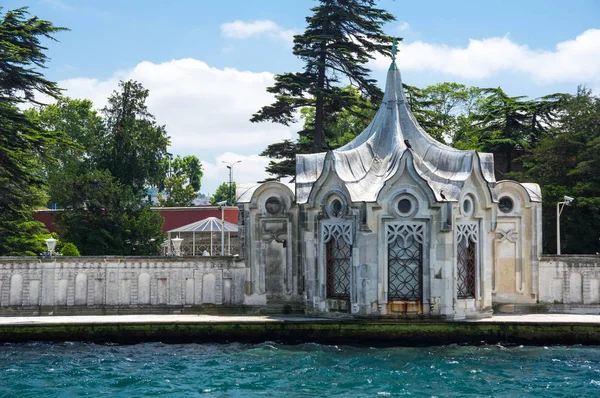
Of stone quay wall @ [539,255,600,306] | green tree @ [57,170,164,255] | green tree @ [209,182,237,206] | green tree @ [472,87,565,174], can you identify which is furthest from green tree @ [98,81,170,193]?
green tree @ [209,182,237,206]

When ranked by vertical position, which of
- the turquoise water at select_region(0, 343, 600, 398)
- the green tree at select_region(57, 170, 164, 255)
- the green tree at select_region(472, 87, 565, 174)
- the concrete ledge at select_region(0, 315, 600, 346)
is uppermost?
the green tree at select_region(472, 87, 565, 174)

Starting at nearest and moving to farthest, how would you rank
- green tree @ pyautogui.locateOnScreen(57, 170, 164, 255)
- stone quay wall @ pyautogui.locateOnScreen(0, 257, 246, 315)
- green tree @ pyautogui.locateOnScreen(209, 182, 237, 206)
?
stone quay wall @ pyautogui.locateOnScreen(0, 257, 246, 315), green tree @ pyautogui.locateOnScreen(57, 170, 164, 255), green tree @ pyautogui.locateOnScreen(209, 182, 237, 206)

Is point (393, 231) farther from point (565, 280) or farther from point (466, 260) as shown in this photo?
point (565, 280)

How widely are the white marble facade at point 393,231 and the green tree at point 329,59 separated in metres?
13.4

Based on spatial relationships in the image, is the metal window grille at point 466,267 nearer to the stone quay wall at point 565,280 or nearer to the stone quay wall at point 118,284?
the stone quay wall at point 565,280

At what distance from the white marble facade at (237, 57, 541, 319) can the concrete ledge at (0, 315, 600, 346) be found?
71 centimetres

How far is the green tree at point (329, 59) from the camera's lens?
40.9 meters

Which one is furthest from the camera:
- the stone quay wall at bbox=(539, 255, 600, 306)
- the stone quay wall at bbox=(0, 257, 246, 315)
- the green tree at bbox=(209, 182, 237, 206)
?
the green tree at bbox=(209, 182, 237, 206)

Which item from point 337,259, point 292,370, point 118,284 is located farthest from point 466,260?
point 118,284

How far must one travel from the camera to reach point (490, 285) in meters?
25.4

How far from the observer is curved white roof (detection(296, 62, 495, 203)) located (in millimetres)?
24750

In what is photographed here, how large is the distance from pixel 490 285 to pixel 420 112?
81.3 ft

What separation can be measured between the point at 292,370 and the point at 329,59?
24083mm

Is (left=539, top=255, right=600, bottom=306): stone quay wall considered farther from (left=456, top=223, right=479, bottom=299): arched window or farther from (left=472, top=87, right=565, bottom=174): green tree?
(left=472, top=87, right=565, bottom=174): green tree
